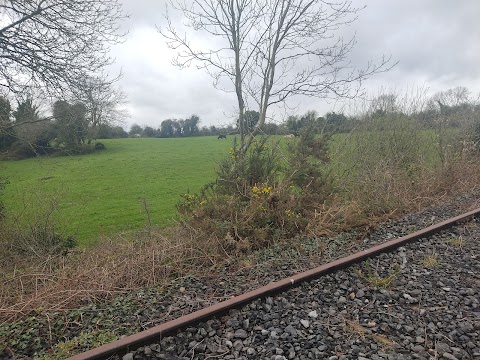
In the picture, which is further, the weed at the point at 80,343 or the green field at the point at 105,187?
the green field at the point at 105,187

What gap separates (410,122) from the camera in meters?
11.8

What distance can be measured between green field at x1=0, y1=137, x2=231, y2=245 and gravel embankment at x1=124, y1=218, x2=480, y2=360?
4.03 metres

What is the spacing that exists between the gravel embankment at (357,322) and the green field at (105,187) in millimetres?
4032

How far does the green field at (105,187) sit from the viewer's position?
9.12 metres

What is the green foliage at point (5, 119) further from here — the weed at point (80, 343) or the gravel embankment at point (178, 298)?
the weed at point (80, 343)

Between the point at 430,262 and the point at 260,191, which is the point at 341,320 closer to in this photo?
the point at 430,262

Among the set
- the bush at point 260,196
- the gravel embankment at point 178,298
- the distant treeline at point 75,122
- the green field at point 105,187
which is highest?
the distant treeline at point 75,122

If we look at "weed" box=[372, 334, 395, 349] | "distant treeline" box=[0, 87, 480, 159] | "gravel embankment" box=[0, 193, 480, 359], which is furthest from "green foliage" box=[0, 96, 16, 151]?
"weed" box=[372, 334, 395, 349]

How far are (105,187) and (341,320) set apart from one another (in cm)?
1843

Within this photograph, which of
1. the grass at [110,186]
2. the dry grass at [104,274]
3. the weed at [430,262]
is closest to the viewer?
the dry grass at [104,274]

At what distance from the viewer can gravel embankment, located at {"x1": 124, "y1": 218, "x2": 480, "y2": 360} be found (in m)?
2.72

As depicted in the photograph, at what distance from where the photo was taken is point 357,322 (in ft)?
10.3

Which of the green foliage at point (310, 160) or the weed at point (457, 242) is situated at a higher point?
the green foliage at point (310, 160)

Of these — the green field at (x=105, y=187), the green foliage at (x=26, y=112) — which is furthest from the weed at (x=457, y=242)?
the green foliage at (x=26, y=112)
